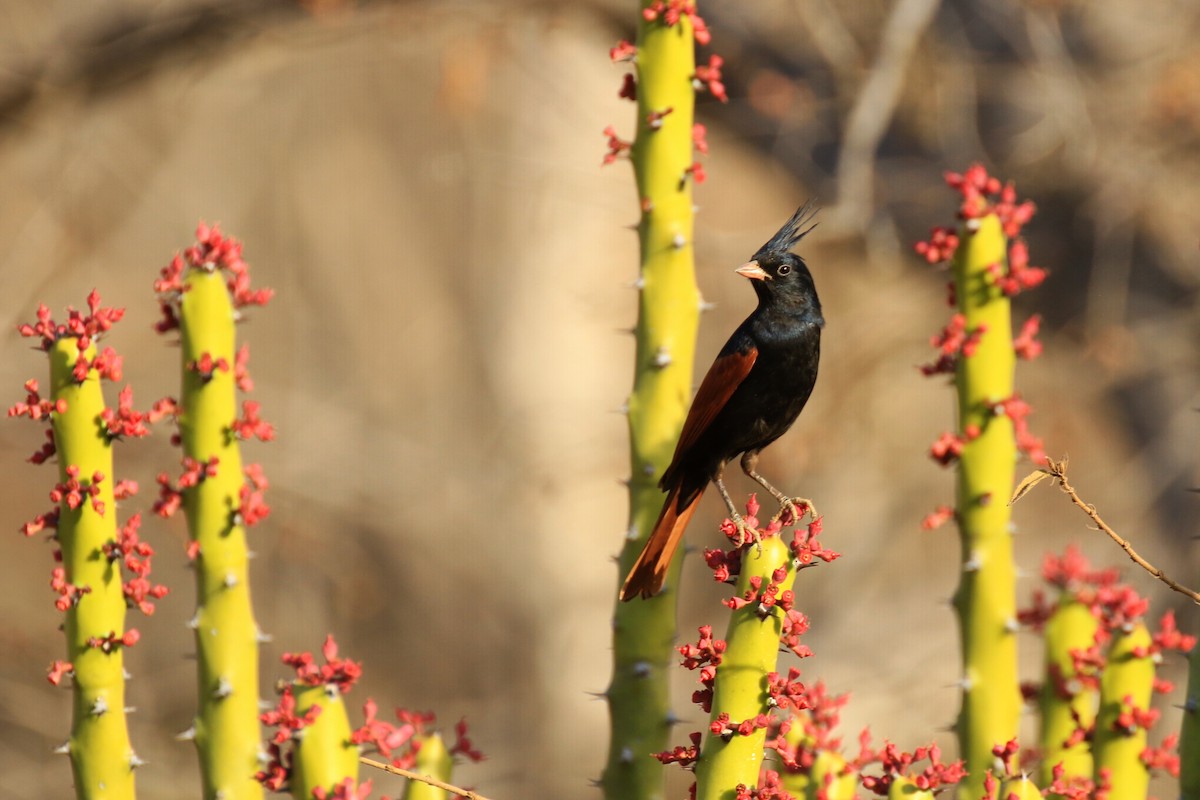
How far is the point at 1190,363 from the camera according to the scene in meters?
6.81

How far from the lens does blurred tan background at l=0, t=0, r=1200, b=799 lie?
22.2ft

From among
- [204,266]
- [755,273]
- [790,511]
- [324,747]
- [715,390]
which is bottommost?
[324,747]

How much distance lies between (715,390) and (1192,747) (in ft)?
3.41

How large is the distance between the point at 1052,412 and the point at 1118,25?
6.02 ft

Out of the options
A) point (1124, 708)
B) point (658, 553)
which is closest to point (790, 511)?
point (658, 553)

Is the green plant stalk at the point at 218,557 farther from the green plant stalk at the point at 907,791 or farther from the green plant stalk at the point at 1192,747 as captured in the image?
the green plant stalk at the point at 1192,747

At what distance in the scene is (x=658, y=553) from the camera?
2609 mm

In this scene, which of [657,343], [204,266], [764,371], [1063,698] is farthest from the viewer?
[764,371]

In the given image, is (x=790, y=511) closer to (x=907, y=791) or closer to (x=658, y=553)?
(x=658, y=553)

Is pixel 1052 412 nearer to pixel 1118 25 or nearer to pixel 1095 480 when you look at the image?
pixel 1095 480

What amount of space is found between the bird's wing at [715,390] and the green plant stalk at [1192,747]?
36.1 inches

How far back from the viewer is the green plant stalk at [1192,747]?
2.36m

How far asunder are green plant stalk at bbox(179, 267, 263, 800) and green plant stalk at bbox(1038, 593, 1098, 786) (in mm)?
1376

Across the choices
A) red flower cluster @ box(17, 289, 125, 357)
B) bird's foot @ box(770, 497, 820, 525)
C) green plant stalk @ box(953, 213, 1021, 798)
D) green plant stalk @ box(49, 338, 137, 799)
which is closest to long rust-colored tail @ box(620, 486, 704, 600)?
bird's foot @ box(770, 497, 820, 525)
